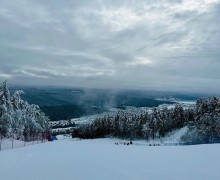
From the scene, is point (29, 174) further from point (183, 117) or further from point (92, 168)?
point (183, 117)

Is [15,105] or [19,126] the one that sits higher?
Answer: [15,105]

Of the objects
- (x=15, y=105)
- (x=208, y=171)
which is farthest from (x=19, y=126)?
(x=208, y=171)

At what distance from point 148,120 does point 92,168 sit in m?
105

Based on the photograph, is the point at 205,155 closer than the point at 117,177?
No

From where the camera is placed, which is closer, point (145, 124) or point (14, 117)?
point (14, 117)

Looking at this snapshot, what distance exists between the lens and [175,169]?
699 inches

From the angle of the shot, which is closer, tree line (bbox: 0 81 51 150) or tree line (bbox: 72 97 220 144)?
tree line (bbox: 0 81 51 150)

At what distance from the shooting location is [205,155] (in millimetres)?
22672

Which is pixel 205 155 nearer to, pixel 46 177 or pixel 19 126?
pixel 46 177

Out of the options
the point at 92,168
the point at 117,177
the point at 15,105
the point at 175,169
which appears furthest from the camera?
the point at 15,105

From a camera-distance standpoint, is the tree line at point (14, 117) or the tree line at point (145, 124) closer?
the tree line at point (14, 117)

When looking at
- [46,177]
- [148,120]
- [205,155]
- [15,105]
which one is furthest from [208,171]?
[148,120]

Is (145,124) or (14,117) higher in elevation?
(14,117)

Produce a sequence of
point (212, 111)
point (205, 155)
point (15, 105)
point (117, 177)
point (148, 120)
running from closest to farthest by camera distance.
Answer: point (117, 177)
point (205, 155)
point (15, 105)
point (212, 111)
point (148, 120)
